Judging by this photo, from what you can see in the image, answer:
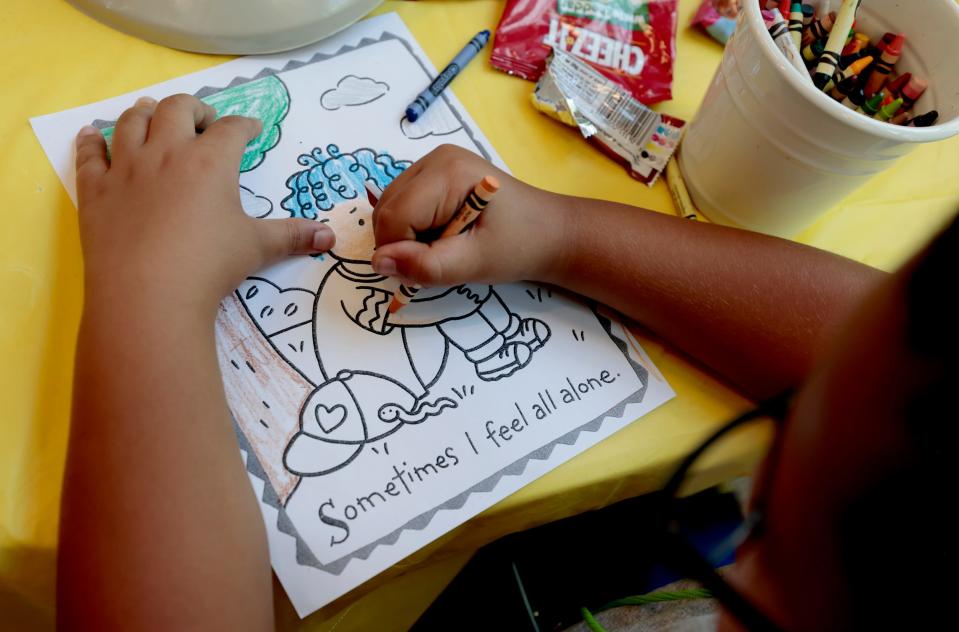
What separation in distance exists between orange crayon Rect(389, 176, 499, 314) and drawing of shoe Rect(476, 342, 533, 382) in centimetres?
7

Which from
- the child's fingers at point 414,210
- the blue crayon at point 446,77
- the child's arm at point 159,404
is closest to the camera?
the child's arm at point 159,404

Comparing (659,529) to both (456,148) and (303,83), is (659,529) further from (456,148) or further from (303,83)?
(303,83)

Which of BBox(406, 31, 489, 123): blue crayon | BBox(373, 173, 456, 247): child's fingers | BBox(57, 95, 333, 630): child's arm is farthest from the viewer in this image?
BBox(406, 31, 489, 123): blue crayon

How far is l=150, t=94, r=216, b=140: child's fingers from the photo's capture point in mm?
463

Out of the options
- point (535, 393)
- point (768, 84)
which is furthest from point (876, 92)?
point (535, 393)

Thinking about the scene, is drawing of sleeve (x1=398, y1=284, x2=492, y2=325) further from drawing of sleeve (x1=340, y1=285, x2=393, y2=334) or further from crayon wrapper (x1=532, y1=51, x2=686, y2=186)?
crayon wrapper (x1=532, y1=51, x2=686, y2=186)

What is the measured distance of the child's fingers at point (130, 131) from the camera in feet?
1.50

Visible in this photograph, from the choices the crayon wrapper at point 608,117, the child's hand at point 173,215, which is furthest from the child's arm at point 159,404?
the crayon wrapper at point 608,117

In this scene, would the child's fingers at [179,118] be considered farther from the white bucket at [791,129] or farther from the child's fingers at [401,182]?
the white bucket at [791,129]

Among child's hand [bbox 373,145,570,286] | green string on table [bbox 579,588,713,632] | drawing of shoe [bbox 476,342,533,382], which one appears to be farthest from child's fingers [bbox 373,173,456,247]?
green string on table [bbox 579,588,713,632]

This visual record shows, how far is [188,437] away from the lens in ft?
1.21

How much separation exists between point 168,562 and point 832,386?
33 centimetres

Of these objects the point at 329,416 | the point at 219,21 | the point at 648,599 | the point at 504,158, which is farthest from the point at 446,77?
the point at 648,599

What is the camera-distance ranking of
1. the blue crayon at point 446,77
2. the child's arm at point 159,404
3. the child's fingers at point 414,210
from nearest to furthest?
the child's arm at point 159,404 < the child's fingers at point 414,210 < the blue crayon at point 446,77
